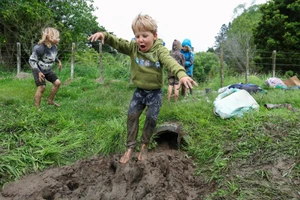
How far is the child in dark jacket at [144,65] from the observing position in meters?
3.30

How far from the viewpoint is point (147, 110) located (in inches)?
146

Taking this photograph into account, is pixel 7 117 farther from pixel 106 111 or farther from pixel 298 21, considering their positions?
pixel 298 21

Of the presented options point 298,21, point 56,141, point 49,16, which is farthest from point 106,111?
point 298,21

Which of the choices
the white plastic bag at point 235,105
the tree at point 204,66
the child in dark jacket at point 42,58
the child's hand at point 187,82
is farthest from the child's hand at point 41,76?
the tree at point 204,66

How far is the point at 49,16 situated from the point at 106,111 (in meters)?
9.92

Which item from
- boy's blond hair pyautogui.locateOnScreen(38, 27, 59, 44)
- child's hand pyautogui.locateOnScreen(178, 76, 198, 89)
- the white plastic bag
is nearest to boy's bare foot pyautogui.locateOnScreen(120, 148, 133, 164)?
child's hand pyautogui.locateOnScreen(178, 76, 198, 89)

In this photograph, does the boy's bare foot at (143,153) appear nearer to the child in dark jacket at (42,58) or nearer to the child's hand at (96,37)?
the child's hand at (96,37)

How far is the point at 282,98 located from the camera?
613 cm

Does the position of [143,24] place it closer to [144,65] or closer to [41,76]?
[144,65]

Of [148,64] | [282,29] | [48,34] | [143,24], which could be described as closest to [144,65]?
[148,64]

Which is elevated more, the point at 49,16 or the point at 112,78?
the point at 49,16

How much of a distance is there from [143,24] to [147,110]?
3.75 feet

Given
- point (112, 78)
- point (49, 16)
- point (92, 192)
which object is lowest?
point (92, 192)

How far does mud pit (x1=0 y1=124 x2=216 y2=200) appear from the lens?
3020mm
